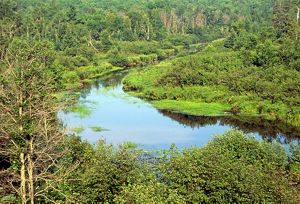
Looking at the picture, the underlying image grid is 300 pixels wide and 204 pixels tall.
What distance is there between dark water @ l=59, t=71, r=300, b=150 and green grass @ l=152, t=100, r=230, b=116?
1.35 metres

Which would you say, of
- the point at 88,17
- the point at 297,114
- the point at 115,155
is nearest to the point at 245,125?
the point at 297,114

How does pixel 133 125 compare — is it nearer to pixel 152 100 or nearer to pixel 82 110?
pixel 82 110

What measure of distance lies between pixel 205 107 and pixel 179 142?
1418 cm

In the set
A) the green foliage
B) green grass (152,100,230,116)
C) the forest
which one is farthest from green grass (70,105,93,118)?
the green foliage

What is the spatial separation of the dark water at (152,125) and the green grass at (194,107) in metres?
1.35

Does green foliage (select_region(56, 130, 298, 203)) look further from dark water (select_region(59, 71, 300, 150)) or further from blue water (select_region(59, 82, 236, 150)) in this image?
dark water (select_region(59, 71, 300, 150))

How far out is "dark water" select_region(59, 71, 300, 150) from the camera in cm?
4594

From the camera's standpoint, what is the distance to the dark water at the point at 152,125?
45938 mm

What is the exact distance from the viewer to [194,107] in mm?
58531

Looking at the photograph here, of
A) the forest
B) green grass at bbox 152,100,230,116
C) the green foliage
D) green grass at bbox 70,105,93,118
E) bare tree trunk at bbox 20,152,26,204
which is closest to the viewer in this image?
bare tree trunk at bbox 20,152,26,204

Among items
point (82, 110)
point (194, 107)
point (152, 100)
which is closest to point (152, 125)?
point (194, 107)

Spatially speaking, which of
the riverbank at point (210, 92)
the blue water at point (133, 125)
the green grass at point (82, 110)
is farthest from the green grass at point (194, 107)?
the green grass at point (82, 110)

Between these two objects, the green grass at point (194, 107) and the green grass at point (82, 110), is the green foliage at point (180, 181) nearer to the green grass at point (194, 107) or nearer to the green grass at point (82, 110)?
the green grass at point (82, 110)

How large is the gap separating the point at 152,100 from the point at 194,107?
7252mm
